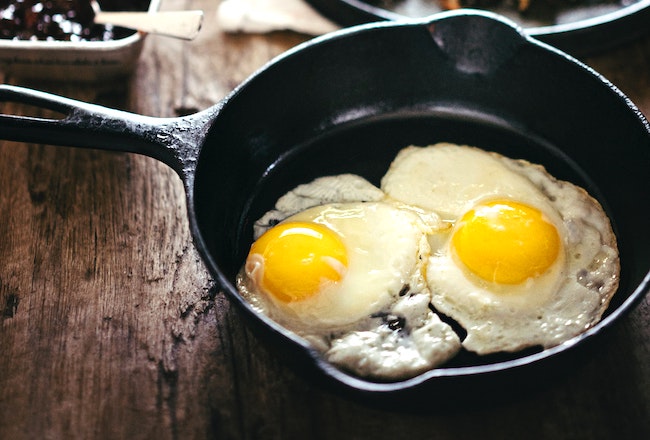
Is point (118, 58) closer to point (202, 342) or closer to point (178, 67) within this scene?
point (178, 67)

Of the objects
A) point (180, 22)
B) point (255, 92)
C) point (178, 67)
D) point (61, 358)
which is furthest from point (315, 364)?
point (178, 67)

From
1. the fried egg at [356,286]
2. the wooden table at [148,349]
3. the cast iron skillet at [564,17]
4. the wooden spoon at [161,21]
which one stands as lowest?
the wooden table at [148,349]

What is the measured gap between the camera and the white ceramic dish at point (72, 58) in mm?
2203

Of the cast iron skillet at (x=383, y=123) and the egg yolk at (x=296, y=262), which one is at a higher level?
the cast iron skillet at (x=383, y=123)

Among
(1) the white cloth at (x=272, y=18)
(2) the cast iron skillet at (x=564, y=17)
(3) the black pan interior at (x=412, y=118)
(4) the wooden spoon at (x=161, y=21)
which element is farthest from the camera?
(1) the white cloth at (x=272, y=18)

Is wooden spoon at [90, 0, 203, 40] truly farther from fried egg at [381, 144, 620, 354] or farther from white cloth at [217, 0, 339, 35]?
fried egg at [381, 144, 620, 354]

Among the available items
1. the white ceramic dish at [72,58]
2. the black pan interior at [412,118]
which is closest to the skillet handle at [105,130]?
the black pan interior at [412,118]

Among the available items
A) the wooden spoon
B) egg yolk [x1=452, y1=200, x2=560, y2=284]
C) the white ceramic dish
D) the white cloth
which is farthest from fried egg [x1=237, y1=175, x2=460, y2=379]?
the white cloth

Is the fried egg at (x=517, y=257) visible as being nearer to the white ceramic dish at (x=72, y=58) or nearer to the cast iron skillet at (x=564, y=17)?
the cast iron skillet at (x=564, y=17)

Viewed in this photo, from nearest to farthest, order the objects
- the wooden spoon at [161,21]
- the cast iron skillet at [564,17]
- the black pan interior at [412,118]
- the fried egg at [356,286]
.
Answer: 1. the fried egg at [356,286]
2. the black pan interior at [412,118]
3. the wooden spoon at [161,21]
4. the cast iron skillet at [564,17]

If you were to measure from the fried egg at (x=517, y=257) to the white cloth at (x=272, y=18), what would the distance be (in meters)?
0.94

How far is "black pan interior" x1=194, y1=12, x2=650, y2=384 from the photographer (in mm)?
1913

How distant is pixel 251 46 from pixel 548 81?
1150mm

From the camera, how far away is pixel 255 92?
6.57ft
